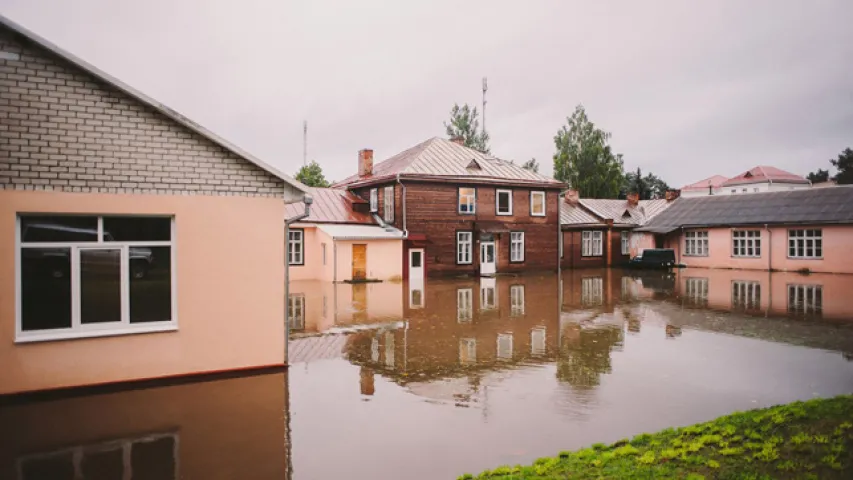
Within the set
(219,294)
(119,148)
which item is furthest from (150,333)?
(119,148)

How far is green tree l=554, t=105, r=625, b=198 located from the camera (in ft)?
172

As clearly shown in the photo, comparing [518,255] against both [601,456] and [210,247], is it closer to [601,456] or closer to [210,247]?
[210,247]

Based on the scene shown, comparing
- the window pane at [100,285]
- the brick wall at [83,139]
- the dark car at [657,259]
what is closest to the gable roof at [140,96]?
the brick wall at [83,139]

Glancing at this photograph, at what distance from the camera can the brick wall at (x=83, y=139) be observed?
7.74 meters

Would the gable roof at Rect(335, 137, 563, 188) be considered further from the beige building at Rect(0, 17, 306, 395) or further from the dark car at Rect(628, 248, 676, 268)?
the beige building at Rect(0, 17, 306, 395)

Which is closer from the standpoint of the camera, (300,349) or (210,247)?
(210,247)

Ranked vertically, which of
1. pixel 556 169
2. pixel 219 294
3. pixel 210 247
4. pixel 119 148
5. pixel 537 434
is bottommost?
pixel 537 434

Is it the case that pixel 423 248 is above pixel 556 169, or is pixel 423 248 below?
below

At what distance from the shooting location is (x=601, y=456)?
17.7 feet

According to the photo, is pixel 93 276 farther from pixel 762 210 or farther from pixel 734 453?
pixel 762 210

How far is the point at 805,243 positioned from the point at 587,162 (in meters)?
24.2

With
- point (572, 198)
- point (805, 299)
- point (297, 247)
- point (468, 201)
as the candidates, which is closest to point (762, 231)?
point (572, 198)

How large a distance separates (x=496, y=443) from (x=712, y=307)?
547 inches

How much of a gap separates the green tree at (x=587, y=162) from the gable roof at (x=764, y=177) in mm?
32349
